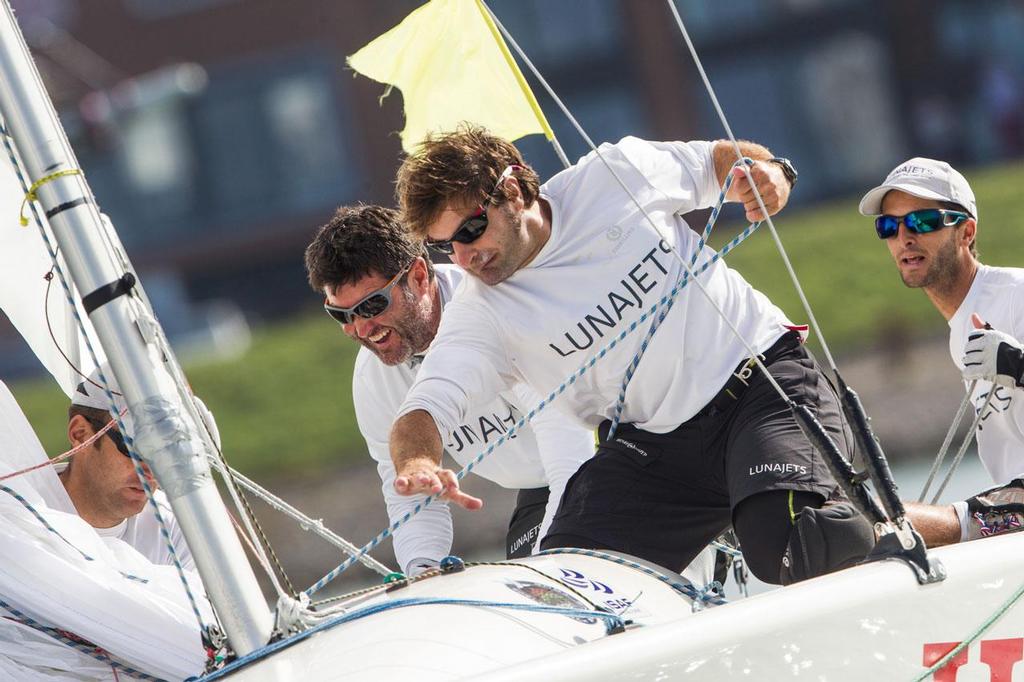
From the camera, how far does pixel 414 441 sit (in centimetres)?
297

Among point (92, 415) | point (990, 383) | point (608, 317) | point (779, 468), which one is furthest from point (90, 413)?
point (990, 383)

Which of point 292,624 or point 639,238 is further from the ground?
point 639,238

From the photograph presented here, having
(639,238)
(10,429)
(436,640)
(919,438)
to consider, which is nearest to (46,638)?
(10,429)

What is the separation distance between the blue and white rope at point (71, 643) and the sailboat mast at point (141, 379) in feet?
1.03

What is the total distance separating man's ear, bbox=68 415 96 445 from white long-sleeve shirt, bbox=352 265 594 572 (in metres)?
0.78

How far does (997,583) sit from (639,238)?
3.44ft

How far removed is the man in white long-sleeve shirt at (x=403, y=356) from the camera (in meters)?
3.60

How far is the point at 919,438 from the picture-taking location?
11.0 metres

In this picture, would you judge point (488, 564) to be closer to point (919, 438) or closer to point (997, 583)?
point (997, 583)

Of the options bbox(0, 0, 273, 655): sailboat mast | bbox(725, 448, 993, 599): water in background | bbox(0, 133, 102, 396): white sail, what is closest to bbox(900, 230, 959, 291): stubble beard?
bbox(0, 0, 273, 655): sailboat mast

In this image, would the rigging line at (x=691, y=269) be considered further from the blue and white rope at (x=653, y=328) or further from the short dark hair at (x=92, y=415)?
the short dark hair at (x=92, y=415)

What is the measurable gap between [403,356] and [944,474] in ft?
22.1

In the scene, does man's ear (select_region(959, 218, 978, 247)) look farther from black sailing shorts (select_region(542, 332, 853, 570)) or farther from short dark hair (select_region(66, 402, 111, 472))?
short dark hair (select_region(66, 402, 111, 472))

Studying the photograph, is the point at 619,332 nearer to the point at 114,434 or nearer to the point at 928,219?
the point at 928,219
